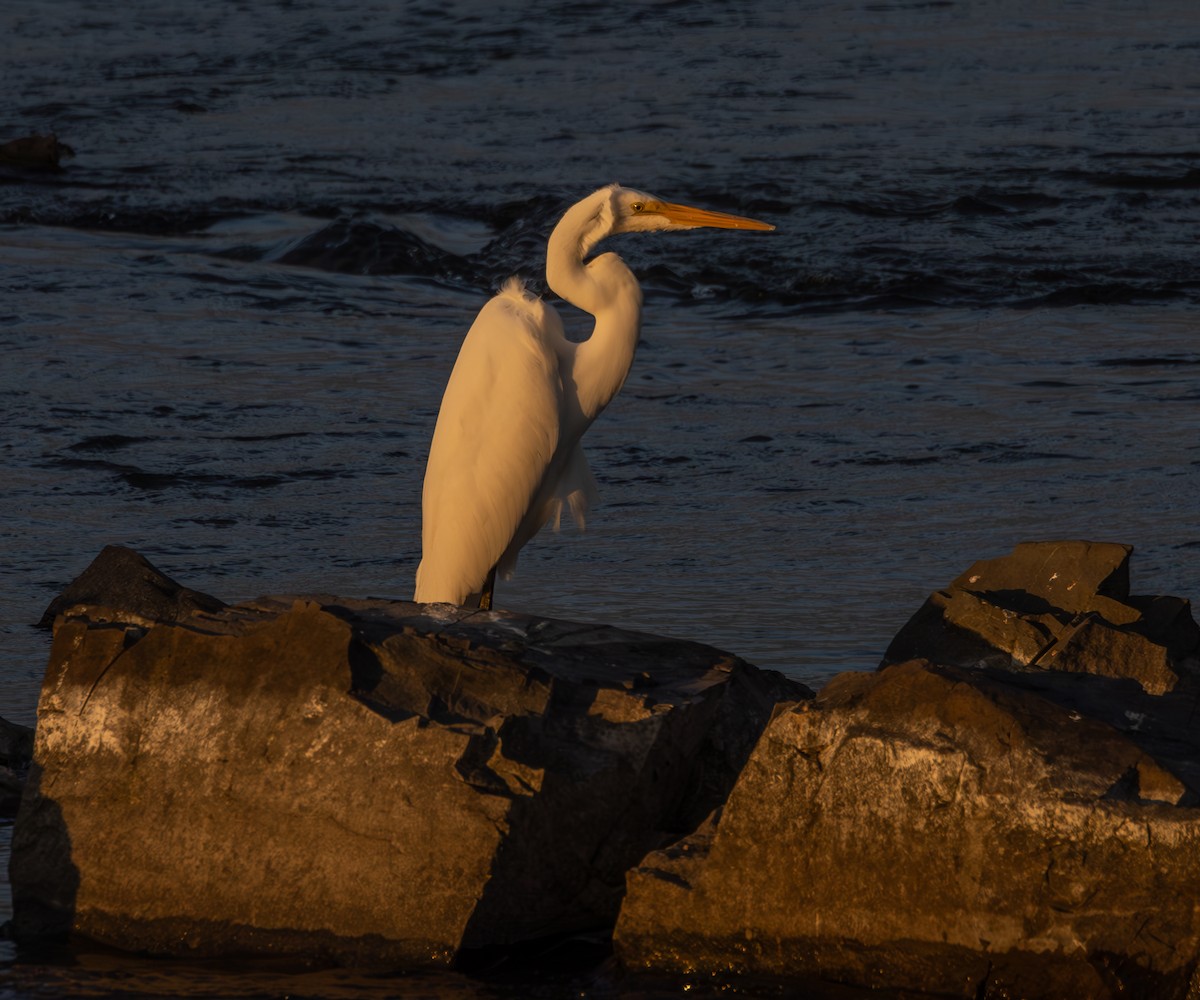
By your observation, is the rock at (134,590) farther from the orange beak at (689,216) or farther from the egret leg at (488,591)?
the orange beak at (689,216)

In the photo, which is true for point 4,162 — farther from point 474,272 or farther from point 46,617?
point 46,617

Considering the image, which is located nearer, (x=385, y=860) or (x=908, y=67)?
(x=385, y=860)

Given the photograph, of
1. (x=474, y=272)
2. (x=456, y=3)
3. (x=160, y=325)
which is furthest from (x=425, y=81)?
(x=160, y=325)

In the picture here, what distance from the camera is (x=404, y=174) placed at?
15664mm

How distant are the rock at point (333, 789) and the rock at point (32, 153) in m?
12.4

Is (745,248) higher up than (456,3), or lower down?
lower down

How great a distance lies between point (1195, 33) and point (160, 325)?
38.2 ft

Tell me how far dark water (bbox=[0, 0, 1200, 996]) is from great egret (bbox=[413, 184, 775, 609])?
1.73 ft

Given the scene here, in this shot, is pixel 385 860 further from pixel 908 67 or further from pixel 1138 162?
pixel 908 67

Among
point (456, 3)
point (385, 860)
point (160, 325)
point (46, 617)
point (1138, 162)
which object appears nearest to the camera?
point (385, 860)

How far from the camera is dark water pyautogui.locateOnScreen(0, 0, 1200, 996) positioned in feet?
24.7

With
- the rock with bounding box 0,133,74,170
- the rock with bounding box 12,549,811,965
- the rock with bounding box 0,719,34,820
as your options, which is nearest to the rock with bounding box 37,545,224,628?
the rock with bounding box 0,719,34,820

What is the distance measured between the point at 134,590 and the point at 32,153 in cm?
1152

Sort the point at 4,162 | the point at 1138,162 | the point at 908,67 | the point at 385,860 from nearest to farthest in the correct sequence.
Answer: the point at 385,860 → the point at 1138,162 → the point at 4,162 → the point at 908,67
